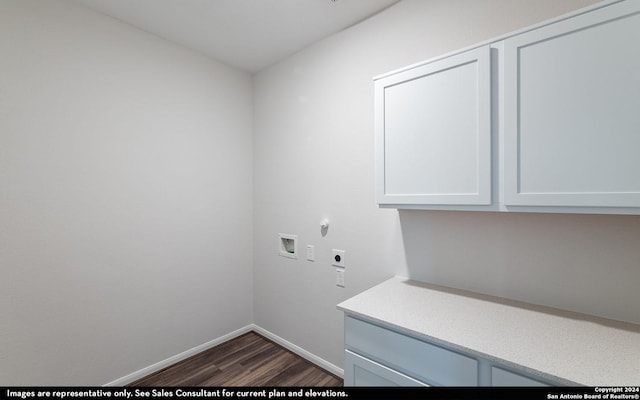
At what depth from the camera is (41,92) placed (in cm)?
174

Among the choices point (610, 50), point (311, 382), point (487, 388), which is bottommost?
point (311, 382)

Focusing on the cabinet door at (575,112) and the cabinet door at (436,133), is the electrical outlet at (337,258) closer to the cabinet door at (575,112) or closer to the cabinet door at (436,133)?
the cabinet door at (436,133)

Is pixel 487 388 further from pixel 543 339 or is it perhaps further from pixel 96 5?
pixel 96 5

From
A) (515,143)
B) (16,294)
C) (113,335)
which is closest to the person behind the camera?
(515,143)

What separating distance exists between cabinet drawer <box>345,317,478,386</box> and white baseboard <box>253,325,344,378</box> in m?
0.96

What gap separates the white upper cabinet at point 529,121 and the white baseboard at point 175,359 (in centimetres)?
227

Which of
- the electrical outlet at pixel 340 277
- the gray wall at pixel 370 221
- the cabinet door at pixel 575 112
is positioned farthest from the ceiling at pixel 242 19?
the electrical outlet at pixel 340 277

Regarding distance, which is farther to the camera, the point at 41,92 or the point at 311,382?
the point at 311,382

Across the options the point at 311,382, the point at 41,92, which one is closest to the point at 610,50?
the point at 311,382

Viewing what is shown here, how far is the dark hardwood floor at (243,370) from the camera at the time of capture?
6.93 feet

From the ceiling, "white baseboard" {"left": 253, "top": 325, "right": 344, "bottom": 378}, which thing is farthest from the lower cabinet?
the ceiling

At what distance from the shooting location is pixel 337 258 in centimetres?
221

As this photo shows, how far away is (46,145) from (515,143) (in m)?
2.73

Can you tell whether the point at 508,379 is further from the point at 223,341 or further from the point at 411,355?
the point at 223,341
